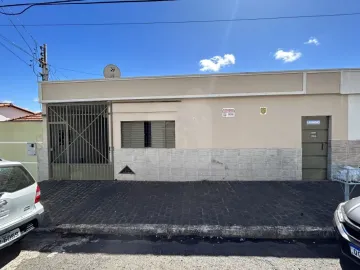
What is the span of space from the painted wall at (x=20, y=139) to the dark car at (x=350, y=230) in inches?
338

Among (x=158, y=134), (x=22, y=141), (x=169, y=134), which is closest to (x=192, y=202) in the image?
(x=169, y=134)

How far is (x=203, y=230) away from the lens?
3.79 m

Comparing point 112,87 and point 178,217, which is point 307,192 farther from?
point 112,87

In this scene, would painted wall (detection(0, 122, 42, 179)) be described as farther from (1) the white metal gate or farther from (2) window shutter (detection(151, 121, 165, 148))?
(2) window shutter (detection(151, 121, 165, 148))

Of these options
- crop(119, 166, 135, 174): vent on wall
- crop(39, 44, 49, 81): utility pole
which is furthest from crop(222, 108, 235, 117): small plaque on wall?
crop(39, 44, 49, 81): utility pole

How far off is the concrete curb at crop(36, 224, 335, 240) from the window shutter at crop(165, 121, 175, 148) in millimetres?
3453

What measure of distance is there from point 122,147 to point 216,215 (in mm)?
4188

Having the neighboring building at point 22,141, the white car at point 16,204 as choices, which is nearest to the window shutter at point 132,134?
the neighboring building at point 22,141

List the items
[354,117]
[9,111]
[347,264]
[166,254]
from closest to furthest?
[347,264] < [166,254] < [354,117] < [9,111]

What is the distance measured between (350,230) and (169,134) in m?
5.30

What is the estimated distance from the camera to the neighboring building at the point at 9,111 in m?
13.0

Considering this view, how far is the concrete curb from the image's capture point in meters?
3.69

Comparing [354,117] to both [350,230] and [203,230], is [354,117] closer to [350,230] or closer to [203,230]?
[350,230]

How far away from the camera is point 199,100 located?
6.93 meters
